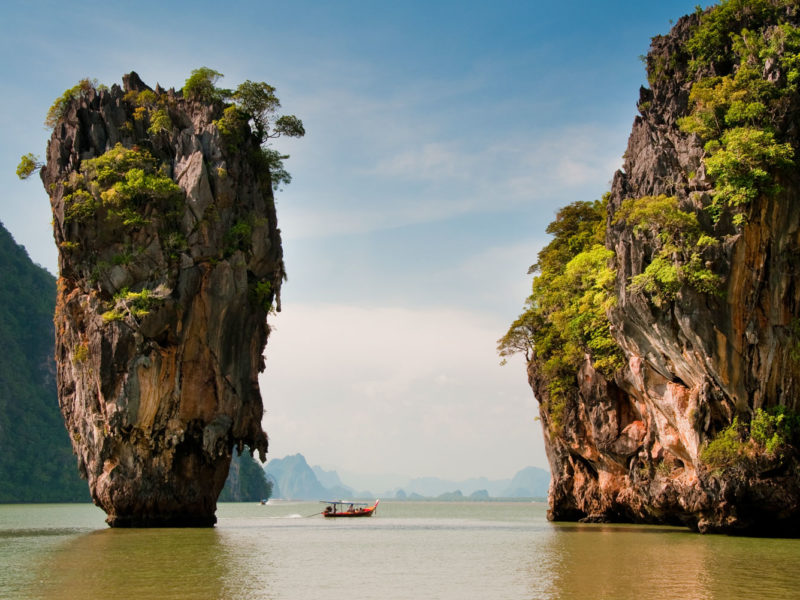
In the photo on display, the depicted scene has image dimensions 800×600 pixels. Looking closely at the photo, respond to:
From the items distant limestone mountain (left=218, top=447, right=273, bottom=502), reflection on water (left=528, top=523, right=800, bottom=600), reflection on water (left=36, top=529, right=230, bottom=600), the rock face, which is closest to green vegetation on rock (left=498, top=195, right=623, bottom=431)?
the rock face

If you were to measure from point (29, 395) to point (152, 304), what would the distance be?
3379 inches

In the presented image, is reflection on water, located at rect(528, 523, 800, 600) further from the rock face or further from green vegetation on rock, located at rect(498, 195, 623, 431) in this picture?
green vegetation on rock, located at rect(498, 195, 623, 431)

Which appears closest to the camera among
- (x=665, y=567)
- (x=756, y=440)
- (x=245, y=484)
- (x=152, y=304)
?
(x=665, y=567)

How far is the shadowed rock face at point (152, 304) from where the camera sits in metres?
29.1

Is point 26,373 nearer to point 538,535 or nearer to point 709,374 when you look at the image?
point 538,535

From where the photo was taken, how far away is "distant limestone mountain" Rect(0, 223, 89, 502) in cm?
9400

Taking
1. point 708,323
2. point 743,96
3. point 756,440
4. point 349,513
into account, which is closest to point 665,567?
point 756,440

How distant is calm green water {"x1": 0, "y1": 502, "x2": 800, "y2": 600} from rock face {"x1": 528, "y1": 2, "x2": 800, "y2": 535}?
5.61 ft

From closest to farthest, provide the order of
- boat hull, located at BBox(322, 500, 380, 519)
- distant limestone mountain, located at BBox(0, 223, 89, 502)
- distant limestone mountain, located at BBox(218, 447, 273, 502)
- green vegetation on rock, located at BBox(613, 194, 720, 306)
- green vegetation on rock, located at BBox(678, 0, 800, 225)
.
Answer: green vegetation on rock, located at BBox(678, 0, 800, 225)
green vegetation on rock, located at BBox(613, 194, 720, 306)
boat hull, located at BBox(322, 500, 380, 519)
distant limestone mountain, located at BBox(0, 223, 89, 502)
distant limestone mountain, located at BBox(218, 447, 273, 502)

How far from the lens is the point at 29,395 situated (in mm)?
102562

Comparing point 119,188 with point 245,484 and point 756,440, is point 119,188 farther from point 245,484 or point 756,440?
point 245,484

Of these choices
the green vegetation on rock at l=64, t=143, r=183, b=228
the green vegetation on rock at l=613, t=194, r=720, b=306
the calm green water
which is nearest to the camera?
the calm green water

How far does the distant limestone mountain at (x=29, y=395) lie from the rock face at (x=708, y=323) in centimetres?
8737

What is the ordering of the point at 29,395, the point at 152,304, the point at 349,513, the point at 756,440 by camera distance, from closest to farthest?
the point at 756,440
the point at 152,304
the point at 349,513
the point at 29,395
